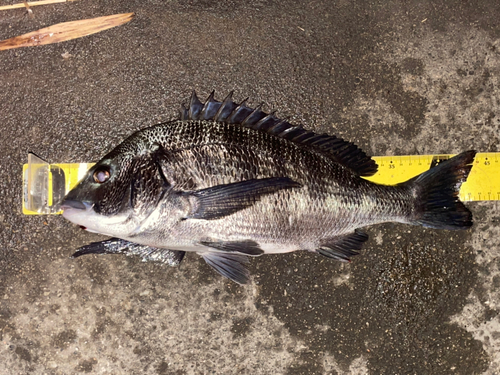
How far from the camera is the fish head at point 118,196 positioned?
2.03m

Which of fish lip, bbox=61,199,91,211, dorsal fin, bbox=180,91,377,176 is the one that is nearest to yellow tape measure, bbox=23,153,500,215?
dorsal fin, bbox=180,91,377,176

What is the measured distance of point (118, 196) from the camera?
6.69ft

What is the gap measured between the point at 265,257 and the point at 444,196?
4.55ft

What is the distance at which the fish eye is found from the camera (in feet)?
6.82

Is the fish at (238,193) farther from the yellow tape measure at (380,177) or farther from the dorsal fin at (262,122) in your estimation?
the yellow tape measure at (380,177)

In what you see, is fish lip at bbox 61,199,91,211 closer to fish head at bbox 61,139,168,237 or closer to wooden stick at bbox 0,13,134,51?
fish head at bbox 61,139,168,237

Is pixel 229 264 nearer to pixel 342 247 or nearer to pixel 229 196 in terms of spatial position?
pixel 229 196

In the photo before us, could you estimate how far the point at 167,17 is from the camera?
2814 millimetres

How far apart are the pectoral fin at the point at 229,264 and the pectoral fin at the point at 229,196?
0.35 metres

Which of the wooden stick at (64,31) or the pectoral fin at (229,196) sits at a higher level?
the wooden stick at (64,31)

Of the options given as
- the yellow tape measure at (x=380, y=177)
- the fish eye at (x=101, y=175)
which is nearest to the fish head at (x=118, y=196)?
the fish eye at (x=101, y=175)

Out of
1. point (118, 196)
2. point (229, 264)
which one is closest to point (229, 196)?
point (229, 264)

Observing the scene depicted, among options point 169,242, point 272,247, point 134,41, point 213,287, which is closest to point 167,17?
point 134,41

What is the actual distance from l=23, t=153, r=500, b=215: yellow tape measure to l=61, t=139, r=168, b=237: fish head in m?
0.70
